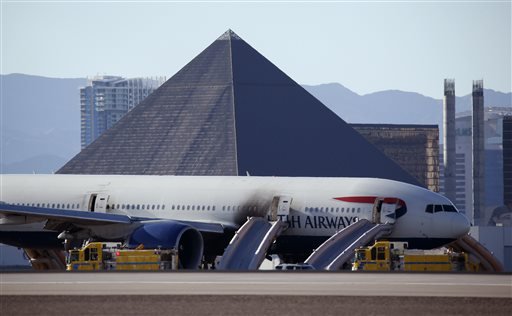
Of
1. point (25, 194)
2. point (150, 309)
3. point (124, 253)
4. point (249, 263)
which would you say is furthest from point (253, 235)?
point (150, 309)

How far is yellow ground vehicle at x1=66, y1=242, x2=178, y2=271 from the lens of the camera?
51969mm

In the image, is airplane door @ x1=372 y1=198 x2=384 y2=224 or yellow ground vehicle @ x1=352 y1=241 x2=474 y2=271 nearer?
yellow ground vehicle @ x1=352 y1=241 x2=474 y2=271

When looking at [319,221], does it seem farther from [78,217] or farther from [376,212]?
[78,217]

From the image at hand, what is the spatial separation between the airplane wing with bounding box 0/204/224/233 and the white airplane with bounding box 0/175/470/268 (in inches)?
1.5

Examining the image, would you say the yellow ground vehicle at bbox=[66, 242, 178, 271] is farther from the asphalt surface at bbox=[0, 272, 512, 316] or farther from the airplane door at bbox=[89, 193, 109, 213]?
the asphalt surface at bbox=[0, 272, 512, 316]

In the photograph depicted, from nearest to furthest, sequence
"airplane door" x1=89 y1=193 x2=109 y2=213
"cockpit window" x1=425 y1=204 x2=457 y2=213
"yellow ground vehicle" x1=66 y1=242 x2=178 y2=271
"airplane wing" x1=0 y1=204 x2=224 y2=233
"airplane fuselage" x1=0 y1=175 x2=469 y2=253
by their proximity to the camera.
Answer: "yellow ground vehicle" x1=66 y1=242 x2=178 y2=271, "airplane wing" x1=0 y1=204 x2=224 y2=233, "airplane fuselage" x1=0 y1=175 x2=469 y2=253, "cockpit window" x1=425 y1=204 x2=457 y2=213, "airplane door" x1=89 y1=193 x2=109 y2=213

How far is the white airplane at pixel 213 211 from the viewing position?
190 ft

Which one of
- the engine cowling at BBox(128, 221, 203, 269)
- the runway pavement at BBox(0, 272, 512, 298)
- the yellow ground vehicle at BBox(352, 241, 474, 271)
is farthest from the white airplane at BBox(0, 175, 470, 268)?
the runway pavement at BBox(0, 272, 512, 298)

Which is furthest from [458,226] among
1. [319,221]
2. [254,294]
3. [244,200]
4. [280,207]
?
[254,294]

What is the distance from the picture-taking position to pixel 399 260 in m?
54.0

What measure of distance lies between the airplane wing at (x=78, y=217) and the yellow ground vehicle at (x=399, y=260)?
23.7 feet

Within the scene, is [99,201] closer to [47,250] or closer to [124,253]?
[47,250]

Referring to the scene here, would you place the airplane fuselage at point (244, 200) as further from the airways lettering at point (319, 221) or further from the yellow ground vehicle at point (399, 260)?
the yellow ground vehicle at point (399, 260)

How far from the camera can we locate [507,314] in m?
31.7
